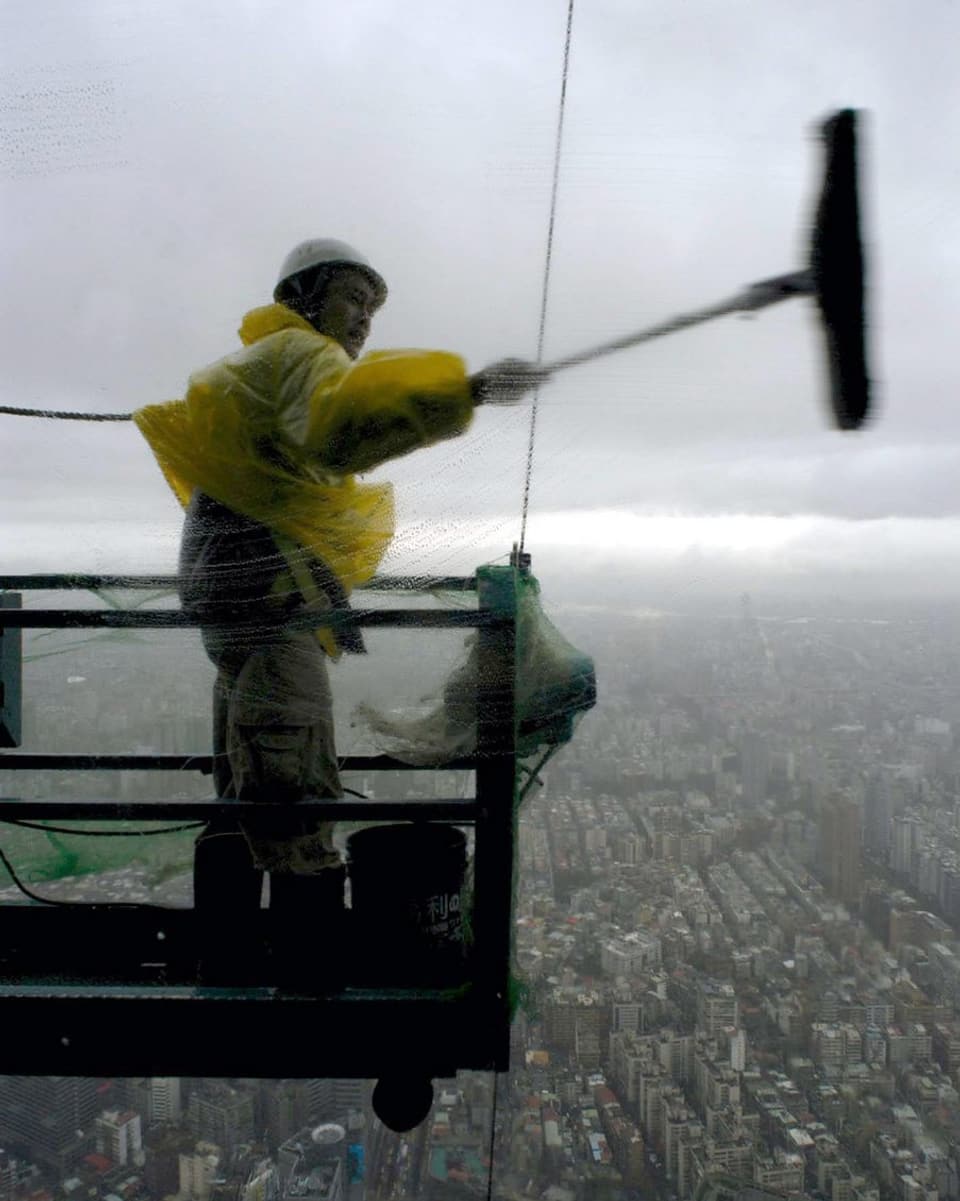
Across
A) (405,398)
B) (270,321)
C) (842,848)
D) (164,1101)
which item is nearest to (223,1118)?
(164,1101)

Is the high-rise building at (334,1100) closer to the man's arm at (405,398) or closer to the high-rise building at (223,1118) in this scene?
the high-rise building at (223,1118)

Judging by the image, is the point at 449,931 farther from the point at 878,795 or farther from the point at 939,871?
the point at 939,871

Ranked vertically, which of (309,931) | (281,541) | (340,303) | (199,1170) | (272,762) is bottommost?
(199,1170)

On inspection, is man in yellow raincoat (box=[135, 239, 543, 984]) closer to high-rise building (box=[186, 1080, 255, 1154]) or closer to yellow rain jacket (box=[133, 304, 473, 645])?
yellow rain jacket (box=[133, 304, 473, 645])

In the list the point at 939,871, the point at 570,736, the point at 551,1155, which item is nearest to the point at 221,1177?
the point at 551,1155

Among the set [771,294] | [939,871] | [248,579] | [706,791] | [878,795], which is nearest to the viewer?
[771,294]

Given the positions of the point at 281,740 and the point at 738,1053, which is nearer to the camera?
the point at 281,740

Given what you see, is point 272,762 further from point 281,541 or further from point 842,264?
point 842,264
